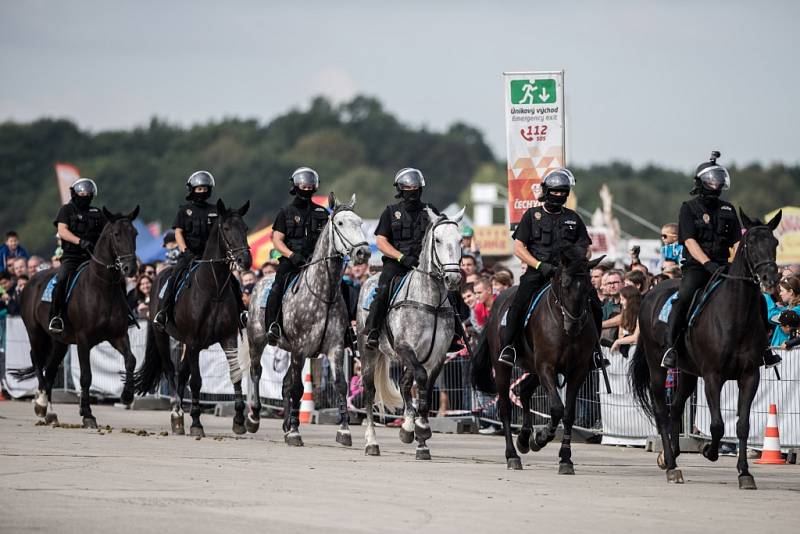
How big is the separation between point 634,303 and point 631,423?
1.58 meters

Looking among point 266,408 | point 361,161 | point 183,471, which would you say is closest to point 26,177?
point 361,161

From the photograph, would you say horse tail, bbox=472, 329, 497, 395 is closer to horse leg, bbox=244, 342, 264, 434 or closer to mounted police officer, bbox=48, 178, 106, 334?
horse leg, bbox=244, 342, 264, 434

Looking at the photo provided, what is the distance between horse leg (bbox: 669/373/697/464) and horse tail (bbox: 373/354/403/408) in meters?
4.19

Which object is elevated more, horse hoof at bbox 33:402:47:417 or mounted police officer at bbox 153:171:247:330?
mounted police officer at bbox 153:171:247:330

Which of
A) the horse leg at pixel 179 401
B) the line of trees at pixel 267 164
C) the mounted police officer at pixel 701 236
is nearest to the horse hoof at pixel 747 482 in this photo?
the mounted police officer at pixel 701 236

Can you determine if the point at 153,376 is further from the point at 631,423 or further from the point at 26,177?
the point at 26,177

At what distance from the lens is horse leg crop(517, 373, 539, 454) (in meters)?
16.3

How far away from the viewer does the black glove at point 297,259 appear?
19.2 metres

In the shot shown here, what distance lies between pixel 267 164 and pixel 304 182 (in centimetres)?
13757

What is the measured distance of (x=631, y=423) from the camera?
19203 millimetres

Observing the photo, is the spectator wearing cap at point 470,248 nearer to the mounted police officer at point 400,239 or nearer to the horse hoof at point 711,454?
the mounted police officer at point 400,239

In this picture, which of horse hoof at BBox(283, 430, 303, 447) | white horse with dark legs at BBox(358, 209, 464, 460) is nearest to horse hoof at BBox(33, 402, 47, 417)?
horse hoof at BBox(283, 430, 303, 447)

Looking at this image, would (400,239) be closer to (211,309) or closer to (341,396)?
(341,396)

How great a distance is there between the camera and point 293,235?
1961cm
